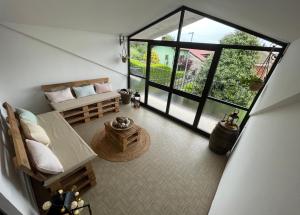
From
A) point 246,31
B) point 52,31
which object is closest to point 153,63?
point 246,31

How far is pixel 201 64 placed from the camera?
2.78 m

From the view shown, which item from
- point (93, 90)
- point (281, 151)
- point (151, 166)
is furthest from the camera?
point (93, 90)

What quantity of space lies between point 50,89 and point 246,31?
392 cm

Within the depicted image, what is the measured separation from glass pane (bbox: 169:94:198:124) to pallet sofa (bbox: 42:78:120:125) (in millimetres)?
1484

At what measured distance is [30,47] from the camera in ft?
9.00

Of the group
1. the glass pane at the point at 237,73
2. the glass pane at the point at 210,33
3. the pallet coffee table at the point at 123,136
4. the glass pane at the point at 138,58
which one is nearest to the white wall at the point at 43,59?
the glass pane at the point at 138,58

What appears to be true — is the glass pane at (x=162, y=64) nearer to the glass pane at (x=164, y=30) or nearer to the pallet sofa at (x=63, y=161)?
the glass pane at (x=164, y=30)

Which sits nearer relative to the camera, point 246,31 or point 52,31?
point 246,31

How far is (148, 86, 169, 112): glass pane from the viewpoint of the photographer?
12.2 feet

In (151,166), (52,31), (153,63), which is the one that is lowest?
(151,166)

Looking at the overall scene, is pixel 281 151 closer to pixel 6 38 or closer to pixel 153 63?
pixel 153 63

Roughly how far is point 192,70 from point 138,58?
5.65ft

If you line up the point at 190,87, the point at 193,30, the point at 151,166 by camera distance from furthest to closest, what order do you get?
the point at 190,87
the point at 193,30
the point at 151,166

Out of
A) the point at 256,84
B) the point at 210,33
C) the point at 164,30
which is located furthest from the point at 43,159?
the point at 164,30
